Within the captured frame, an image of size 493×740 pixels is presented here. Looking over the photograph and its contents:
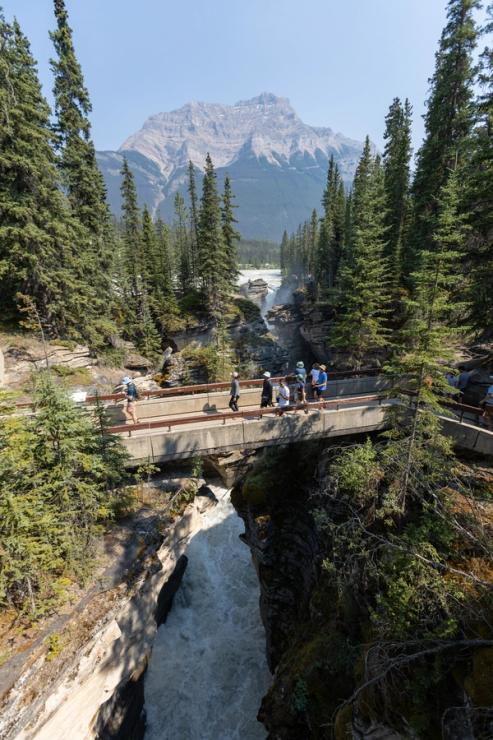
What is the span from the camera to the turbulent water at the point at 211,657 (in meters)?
12.0

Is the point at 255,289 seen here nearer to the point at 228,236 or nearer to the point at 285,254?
the point at 285,254

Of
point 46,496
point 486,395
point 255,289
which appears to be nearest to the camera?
point 46,496

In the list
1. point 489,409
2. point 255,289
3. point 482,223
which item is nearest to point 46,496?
point 489,409

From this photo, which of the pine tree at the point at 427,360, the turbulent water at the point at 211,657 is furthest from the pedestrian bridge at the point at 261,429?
the turbulent water at the point at 211,657

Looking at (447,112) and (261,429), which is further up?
(447,112)

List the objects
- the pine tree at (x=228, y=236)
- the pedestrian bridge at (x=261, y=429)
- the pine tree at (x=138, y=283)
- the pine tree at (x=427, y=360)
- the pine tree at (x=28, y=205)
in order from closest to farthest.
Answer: the pine tree at (x=427, y=360)
the pedestrian bridge at (x=261, y=429)
the pine tree at (x=28, y=205)
the pine tree at (x=138, y=283)
the pine tree at (x=228, y=236)

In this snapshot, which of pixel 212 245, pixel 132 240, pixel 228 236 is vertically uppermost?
pixel 228 236

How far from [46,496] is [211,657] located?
11441mm

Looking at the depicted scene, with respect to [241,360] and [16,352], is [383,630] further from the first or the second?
[241,360]

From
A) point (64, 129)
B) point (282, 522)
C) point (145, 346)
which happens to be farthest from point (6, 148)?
point (282, 522)

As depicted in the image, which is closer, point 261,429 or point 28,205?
point 261,429

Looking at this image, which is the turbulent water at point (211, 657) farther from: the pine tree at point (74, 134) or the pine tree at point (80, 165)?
the pine tree at point (74, 134)

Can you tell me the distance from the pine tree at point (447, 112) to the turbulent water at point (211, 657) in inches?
856

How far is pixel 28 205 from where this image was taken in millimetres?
18406
